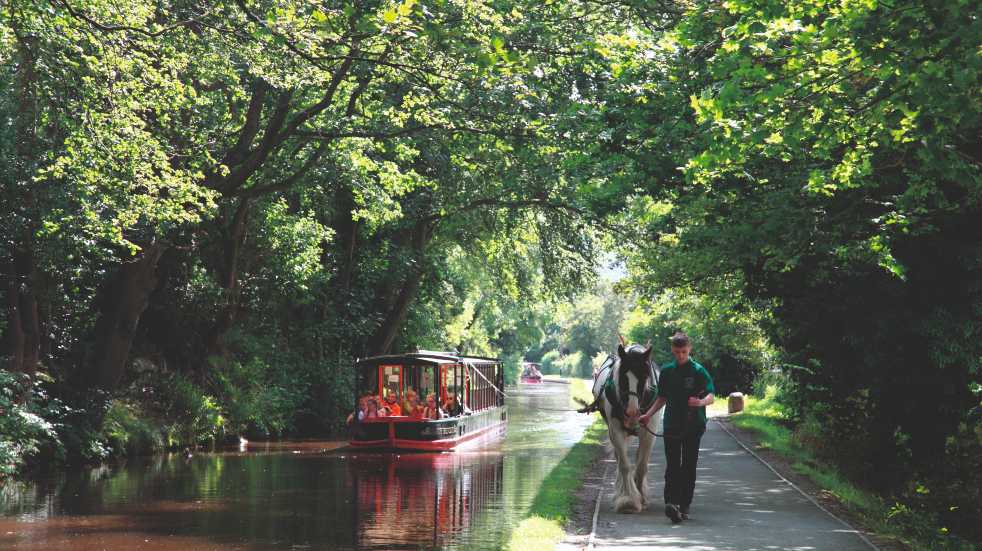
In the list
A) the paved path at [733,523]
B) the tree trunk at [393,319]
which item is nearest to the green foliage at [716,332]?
the paved path at [733,523]

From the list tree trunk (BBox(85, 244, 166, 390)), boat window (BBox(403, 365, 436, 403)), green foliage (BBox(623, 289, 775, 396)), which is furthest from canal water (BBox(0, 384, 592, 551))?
green foliage (BBox(623, 289, 775, 396))

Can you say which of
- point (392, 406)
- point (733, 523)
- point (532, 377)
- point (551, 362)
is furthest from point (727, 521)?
point (551, 362)

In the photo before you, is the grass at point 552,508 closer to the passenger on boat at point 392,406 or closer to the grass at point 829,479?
the grass at point 829,479

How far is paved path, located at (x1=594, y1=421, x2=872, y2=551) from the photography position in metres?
11.6

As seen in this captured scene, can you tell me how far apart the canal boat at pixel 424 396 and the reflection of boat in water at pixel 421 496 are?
480 mm

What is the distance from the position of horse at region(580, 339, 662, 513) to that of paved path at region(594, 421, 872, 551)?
0.86 feet

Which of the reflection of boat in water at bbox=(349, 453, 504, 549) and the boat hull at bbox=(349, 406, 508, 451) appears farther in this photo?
the boat hull at bbox=(349, 406, 508, 451)

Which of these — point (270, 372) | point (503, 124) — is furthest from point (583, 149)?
point (270, 372)

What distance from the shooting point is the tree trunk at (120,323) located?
2605 centimetres

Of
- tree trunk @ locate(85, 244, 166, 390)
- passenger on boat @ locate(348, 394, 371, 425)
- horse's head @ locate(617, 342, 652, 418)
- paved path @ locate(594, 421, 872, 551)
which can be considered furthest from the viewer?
passenger on boat @ locate(348, 394, 371, 425)

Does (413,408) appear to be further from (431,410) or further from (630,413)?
(630,413)

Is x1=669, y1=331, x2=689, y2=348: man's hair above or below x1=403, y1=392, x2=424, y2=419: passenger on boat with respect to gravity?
above

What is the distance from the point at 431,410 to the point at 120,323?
8681mm

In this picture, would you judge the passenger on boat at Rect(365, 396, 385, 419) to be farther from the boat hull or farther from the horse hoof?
the horse hoof
